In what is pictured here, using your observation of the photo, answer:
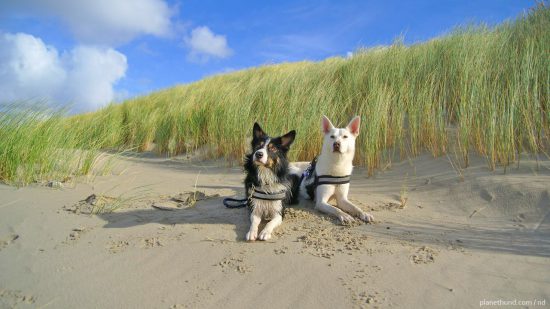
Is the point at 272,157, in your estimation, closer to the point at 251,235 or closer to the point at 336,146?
the point at 336,146

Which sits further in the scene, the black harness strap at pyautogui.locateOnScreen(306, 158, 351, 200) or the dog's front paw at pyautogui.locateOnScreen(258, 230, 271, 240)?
the black harness strap at pyautogui.locateOnScreen(306, 158, 351, 200)

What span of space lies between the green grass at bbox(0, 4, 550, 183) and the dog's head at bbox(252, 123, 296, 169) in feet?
6.22

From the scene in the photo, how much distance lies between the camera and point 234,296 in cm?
228

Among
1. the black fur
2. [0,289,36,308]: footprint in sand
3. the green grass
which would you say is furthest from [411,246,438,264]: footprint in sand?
[0,289,36,308]: footprint in sand

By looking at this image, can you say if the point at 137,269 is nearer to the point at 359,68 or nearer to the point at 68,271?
the point at 68,271

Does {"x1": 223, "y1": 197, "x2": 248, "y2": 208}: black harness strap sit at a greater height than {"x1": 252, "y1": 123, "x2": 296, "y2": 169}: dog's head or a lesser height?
lesser

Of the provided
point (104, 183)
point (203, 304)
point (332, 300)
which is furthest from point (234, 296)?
point (104, 183)

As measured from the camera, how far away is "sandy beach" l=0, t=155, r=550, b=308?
2.26 meters

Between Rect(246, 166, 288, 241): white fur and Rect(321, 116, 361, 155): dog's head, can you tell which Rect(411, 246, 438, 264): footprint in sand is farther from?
Rect(321, 116, 361, 155): dog's head

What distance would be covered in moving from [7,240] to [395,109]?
5054mm

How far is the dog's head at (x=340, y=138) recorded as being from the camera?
373cm

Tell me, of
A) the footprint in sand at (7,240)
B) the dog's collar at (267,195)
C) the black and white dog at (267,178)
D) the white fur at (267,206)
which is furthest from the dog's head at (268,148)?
the footprint in sand at (7,240)

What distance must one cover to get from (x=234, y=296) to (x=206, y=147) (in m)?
5.47

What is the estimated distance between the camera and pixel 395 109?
5.46 m
